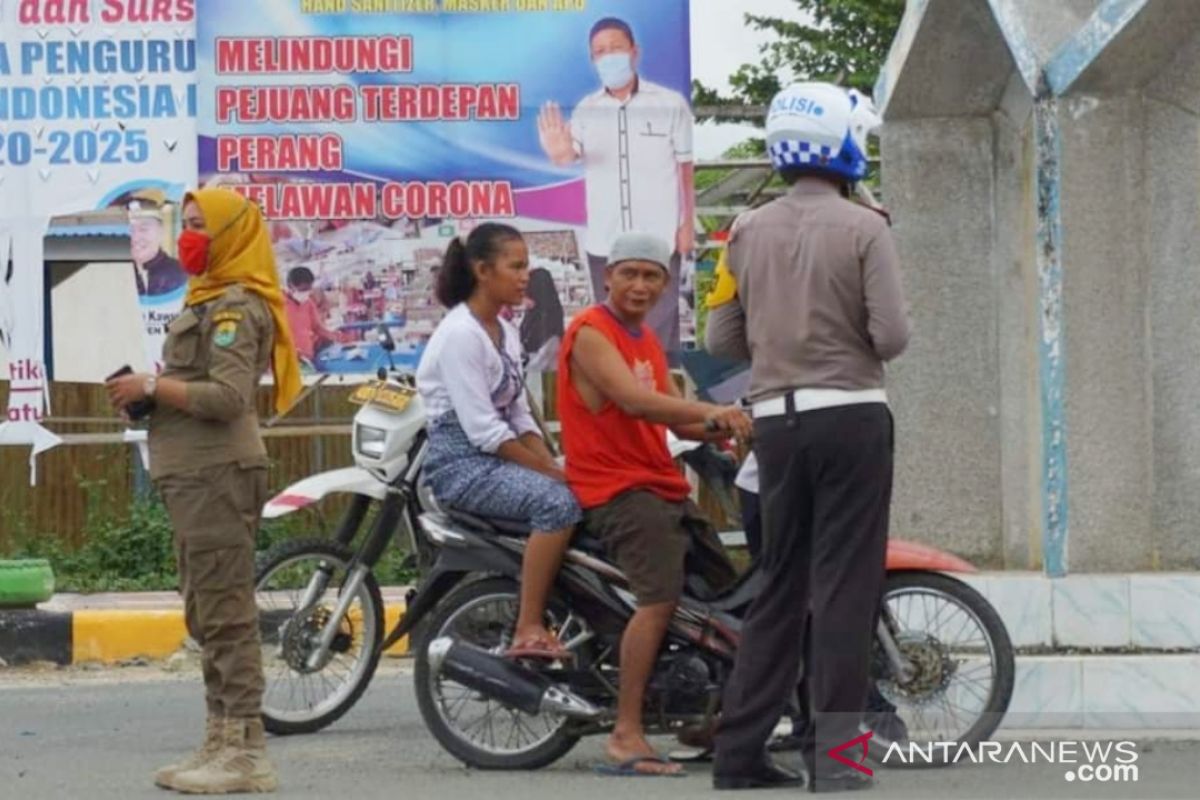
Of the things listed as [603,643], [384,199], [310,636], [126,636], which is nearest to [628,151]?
[384,199]

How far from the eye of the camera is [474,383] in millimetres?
7434

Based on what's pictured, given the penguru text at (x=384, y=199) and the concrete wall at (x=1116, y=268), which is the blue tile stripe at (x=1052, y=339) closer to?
the concrete wall at (x=1116, y=268)

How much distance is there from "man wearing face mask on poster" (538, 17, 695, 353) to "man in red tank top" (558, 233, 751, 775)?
547 centimetres

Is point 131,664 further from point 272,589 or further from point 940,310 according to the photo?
point 940,310

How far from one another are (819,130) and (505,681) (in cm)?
184

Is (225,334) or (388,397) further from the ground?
(225,334)

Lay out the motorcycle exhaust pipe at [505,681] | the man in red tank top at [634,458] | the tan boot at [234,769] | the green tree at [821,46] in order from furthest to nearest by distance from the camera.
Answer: the green tree at [821,46] < the motorcycle exhaust pipe at [505,681] < the man in red tank top at [634,458] < the tan boot at [234,769]

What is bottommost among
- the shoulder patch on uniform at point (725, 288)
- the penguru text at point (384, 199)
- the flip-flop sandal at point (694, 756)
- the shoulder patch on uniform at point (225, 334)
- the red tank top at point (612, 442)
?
the flip-flop sandal at point (694, 756)

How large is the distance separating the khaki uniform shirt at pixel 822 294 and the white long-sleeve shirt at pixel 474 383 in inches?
47.2

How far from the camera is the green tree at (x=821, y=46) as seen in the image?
1071 inches

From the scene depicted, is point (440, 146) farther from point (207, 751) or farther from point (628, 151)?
point (207, 751)

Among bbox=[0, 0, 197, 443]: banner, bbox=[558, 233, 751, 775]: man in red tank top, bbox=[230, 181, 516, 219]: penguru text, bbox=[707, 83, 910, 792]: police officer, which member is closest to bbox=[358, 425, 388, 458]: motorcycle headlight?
bbox=[558, 233, 751, 775]: man in red tank top

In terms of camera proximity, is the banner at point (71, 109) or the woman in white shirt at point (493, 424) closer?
the woman in white shirt at point (493, 424)

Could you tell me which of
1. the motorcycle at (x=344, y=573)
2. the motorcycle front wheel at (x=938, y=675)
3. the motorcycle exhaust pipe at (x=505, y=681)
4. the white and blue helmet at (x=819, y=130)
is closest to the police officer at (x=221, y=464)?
the motorcycle exhaust pipe at (x=505, y=681)
